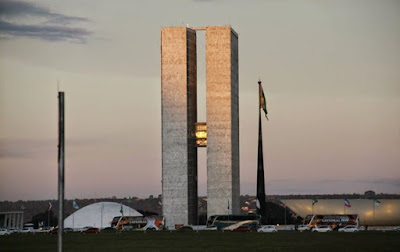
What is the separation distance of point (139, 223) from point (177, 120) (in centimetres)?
2094

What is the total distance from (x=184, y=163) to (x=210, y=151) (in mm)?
4565

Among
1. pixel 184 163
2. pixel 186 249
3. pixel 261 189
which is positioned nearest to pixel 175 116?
pixel 184 163

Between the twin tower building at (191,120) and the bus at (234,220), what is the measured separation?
21.4 ft

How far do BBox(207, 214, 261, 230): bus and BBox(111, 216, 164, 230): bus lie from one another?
34.7 feet

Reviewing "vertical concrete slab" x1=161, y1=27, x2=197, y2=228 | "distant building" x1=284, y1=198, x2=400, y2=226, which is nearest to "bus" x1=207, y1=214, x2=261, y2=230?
"vertical concrete slab" x1=161, y1=27, x2=197, y2=228

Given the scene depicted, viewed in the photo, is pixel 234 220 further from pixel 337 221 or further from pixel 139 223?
pixel 139 223

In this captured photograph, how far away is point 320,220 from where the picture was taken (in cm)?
14425

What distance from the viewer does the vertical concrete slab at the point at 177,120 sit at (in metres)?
147

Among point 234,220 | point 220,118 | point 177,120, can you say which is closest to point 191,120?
point 177,120

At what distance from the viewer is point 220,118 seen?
14725cm

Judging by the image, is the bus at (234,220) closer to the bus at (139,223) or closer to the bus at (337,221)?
the bus at (337,221)

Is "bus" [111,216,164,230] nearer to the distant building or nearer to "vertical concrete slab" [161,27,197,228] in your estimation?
"vertical concrete slab" [161,27,197,228]

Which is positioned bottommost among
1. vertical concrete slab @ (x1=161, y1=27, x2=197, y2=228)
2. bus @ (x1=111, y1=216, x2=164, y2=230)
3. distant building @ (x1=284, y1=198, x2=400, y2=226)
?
bus @ (x1=111, y1=216, x2=164, y2=230)

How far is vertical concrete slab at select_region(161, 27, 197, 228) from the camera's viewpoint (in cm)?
14688
